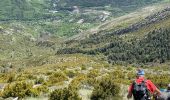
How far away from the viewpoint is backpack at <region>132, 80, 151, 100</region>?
23156mm

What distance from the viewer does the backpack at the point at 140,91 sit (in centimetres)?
2316

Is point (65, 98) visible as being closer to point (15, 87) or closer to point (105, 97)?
point (105, 97)

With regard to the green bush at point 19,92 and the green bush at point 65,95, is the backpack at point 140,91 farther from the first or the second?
the green bush at point 19,92

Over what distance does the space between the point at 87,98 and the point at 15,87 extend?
5.61 meters

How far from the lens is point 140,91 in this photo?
2320 cm

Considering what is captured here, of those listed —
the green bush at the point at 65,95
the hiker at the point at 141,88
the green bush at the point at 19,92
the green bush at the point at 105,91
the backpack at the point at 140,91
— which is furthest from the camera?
the green bush at the point at 19,92

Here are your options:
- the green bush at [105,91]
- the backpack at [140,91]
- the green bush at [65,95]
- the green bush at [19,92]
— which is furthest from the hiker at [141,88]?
the green bush at [19,92]

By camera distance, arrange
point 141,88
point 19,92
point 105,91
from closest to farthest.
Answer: point 141,88 < point 105,91 < point 19,92

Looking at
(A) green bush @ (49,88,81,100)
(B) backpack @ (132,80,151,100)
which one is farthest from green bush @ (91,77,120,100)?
(B) backpack @ (132,80,151,100)

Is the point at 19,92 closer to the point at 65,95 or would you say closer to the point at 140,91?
the point at 65,95

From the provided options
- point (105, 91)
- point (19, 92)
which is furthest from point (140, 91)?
point (19, 92)

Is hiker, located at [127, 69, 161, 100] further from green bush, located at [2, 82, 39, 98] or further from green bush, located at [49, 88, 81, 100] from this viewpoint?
green bush, located at [2, 82, 39, 98]

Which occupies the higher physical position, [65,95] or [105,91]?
[65,95]

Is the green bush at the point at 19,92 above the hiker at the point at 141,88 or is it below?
below
